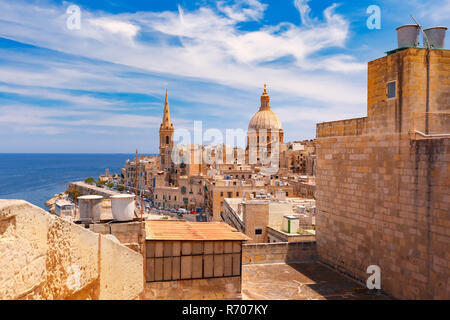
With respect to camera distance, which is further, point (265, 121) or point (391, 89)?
point (265, 121)

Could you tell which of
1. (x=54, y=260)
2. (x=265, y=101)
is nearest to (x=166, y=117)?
(x=265, y=101)

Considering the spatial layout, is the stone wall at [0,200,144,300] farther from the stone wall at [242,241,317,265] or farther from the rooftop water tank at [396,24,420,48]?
the rooftop water tank at [396,24,420,48]

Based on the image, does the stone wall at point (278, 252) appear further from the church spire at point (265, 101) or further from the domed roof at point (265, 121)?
the church spire at point (265, 101)

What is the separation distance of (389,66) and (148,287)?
259 inches

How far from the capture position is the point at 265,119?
3174 inches

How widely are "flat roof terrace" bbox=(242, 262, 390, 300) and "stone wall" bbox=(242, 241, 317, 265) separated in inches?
6.6

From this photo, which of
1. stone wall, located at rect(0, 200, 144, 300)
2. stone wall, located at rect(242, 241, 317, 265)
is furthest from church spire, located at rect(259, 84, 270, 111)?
stone wall, located at rect(0, 200, 144, 300)

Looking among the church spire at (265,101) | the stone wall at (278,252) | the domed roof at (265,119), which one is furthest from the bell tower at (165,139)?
the stone wall at (278,252)

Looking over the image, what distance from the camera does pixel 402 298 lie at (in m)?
6.81

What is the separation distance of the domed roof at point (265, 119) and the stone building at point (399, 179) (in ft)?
237

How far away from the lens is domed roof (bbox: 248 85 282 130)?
3163 inches

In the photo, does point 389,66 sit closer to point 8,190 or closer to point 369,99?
point 369,99

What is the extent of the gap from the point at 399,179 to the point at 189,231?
4325 mm

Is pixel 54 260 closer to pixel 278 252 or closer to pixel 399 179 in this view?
pixel 399 179
